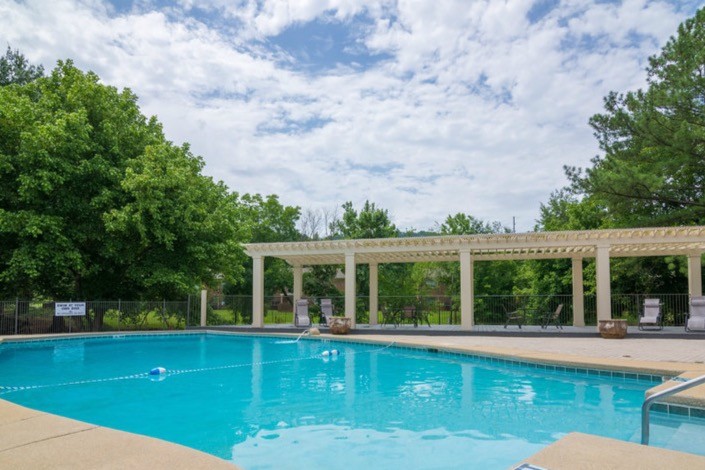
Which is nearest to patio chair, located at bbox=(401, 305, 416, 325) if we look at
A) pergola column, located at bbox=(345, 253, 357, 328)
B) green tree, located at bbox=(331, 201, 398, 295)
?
pergola column, located at bbox=(345, 253, 357, 328)

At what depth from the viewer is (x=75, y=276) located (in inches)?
766

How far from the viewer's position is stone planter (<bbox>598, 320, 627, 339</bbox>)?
558 inches

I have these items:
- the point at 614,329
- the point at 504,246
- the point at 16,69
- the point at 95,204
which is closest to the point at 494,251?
the point at 504,246

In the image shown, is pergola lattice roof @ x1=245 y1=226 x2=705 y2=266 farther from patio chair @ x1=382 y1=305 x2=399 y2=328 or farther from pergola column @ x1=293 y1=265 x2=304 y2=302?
patio chair @ x1=382 y1=305 x2=399 y2=328

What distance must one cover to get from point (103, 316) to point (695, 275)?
19.9 meters

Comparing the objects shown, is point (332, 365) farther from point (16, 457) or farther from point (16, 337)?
point (16, 337)

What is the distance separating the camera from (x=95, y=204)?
17.6 m

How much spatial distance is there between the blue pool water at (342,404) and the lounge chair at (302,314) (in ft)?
18.6

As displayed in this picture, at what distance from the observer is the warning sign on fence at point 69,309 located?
17312 millimetres

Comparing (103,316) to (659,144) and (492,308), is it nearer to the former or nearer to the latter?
(492,308)

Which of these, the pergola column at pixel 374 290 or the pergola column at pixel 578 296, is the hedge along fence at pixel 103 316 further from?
the pergola column at pixel 578 296

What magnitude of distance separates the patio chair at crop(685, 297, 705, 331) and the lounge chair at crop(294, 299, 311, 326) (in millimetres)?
11617

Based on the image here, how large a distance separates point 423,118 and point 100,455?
15464mm

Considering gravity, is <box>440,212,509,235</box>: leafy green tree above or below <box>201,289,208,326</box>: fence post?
above
